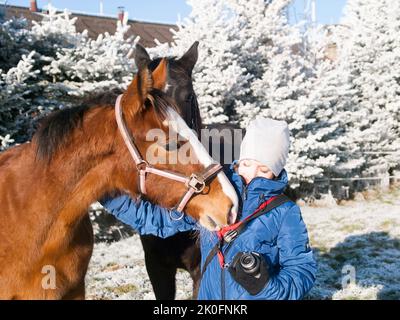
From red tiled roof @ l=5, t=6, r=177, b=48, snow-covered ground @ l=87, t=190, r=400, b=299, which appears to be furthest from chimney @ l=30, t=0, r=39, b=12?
snow-covered ground @ l=87, t=190, r=400, b=299

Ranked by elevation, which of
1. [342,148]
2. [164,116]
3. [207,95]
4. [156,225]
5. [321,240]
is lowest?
[321,240]

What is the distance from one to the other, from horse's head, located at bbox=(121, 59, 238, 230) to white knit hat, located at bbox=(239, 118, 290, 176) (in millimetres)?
208

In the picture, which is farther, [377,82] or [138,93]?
[377,82]

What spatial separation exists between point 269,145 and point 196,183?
1.29 feet

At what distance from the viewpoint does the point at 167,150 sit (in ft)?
6.32

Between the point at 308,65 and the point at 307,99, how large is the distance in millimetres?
2619

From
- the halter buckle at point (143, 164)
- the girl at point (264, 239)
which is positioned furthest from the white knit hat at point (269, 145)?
the halter buckle at point (143, 164)

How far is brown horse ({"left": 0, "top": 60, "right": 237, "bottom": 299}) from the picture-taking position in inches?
77.3

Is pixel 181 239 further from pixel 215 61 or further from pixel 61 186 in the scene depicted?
pixel 215 61

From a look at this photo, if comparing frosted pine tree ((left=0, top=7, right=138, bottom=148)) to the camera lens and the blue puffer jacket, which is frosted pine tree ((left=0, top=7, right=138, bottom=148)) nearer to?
the blue puffer jacket

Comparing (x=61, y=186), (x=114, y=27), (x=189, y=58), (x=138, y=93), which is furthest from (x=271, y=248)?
(x=114, y=27)

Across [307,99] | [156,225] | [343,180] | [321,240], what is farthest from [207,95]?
[156,225]
